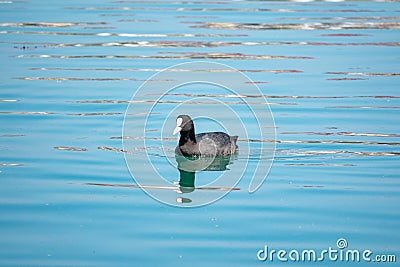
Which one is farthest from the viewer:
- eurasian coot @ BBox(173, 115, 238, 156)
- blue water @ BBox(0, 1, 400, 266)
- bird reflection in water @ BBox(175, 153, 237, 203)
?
eurasian coot @ BBox(173, 115, 238, 156)

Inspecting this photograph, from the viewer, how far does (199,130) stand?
13.7 meters

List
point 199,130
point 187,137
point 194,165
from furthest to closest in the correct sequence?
point 199,130 → point 187,137 → point 194,165

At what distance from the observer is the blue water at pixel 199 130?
901 cm

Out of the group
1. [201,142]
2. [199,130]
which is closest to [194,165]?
[201,142]

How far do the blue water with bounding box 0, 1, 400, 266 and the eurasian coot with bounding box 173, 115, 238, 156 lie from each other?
0.27 metres

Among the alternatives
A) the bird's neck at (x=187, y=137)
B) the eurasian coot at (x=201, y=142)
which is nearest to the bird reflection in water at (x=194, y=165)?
the eurasian coot at (x=201, y=142)

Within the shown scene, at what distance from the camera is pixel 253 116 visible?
14.3m

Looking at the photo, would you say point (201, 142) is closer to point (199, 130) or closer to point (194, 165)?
point (194, 165)

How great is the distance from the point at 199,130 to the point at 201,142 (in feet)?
4.37

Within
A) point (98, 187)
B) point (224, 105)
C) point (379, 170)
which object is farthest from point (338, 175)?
point (224, 105)

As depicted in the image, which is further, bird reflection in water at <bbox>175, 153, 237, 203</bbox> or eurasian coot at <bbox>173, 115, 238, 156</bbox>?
eurasian coot at <bbox>173, 115, 238, 156</bbox>

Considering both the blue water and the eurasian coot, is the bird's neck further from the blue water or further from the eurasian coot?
the blue water

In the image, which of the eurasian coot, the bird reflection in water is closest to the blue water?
the bird reflection in water

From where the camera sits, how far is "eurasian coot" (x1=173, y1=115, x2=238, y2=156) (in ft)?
40.1
